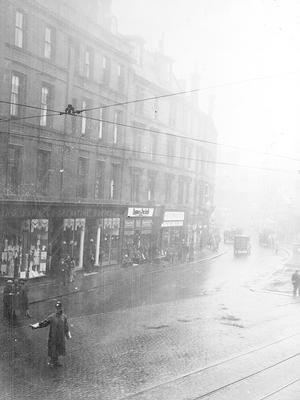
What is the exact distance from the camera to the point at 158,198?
38.4m

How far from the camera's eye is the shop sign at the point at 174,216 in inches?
1547

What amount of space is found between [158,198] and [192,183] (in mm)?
7675

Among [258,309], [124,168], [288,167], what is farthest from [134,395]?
[288,167]

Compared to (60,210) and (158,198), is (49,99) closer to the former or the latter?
(60,210)

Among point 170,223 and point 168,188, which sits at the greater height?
point 168,188

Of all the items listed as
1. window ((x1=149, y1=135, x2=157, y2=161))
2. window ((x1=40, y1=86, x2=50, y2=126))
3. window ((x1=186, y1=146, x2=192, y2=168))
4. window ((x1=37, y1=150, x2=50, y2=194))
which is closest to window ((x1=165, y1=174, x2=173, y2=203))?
window ((x1=149, y1=135, x2=157, y2=161))

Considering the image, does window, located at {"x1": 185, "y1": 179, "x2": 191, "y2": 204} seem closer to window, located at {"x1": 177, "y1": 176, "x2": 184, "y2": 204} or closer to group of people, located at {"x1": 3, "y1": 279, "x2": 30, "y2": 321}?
window, located at {"x1": 177, "y1": 176, "x2": 184, "y2": 204}

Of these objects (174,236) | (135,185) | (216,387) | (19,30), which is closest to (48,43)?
(19,30)

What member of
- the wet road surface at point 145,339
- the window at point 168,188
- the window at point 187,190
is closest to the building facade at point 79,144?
the window at point 168,188

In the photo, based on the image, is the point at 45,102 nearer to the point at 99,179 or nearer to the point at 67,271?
the point at 99,179

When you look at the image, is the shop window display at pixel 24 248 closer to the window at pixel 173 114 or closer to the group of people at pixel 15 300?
the group of people at pixel 15 300

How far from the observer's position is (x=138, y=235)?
3578 centimetres

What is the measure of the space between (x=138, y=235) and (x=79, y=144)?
995 centimetres

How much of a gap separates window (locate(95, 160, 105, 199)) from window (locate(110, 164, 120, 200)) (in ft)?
3.80
